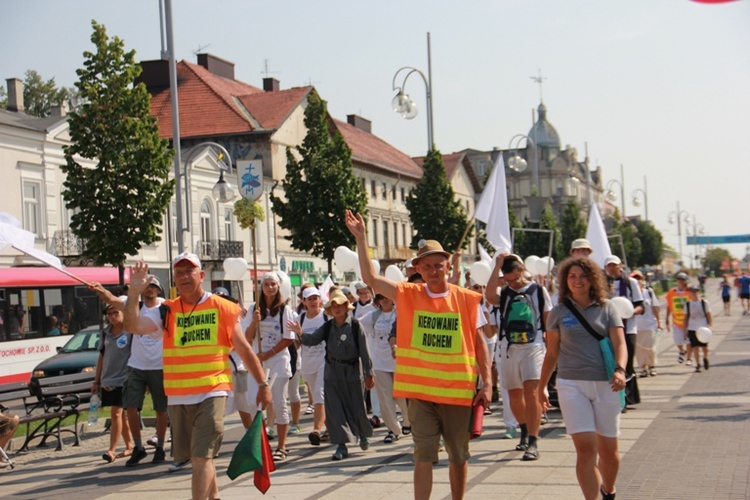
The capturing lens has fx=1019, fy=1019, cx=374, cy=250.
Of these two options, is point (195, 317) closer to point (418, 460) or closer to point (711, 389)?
point (418, 460)

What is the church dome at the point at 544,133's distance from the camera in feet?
500

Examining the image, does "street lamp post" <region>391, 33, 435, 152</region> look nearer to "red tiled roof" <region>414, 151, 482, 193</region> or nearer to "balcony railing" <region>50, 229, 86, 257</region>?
"balcony railing" <region>50, 229, 86, 257</region>

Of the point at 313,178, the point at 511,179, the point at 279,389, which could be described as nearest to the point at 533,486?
the point at 279,389

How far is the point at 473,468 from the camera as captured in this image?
30.4 ft

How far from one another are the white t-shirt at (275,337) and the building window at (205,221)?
119 ft

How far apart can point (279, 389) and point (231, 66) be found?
2183 inches

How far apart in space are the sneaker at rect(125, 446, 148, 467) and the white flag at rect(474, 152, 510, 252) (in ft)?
17.7

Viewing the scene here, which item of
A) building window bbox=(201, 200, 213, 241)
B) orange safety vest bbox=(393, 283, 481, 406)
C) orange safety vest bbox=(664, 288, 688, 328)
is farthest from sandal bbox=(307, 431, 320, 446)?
building window bbox=(201, 200, 213, 241)

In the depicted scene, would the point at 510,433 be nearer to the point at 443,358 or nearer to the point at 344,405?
the point at 344,405

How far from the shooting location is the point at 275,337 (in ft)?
38.0

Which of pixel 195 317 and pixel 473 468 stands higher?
pixel 195 317

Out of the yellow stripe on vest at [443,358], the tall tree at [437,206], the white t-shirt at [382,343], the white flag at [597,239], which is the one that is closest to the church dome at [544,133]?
the tall tree at [437,206]

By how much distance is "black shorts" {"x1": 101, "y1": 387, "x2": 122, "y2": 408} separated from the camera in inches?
453

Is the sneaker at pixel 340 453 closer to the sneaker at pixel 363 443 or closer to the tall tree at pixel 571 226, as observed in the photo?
the sneaker at pixel 363 443
